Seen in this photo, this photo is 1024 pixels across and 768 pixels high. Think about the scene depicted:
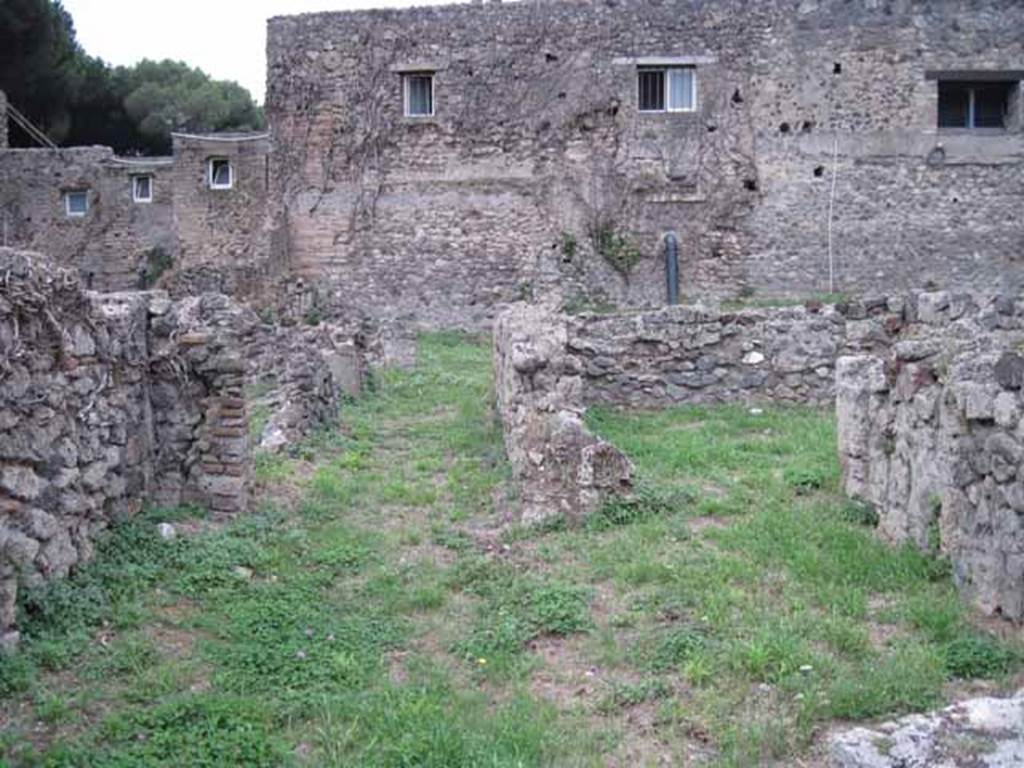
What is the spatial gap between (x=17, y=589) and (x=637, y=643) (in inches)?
112

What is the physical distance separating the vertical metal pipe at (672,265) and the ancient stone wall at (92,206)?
1539 cm

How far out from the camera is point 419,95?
22.9 meters

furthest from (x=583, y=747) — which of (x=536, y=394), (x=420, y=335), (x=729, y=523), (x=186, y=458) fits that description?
(x=420, y=335)

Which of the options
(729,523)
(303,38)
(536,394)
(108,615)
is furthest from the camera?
(303,38)

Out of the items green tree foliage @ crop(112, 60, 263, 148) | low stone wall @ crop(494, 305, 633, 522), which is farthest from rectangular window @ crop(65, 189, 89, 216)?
low stone wall @ crop(494, 305, 633, 522)

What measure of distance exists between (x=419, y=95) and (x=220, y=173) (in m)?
8.10

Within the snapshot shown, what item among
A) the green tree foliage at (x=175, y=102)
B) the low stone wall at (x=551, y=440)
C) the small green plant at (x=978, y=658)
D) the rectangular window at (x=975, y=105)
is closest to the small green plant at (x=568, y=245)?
the rectangular window at (x=975, y=105)

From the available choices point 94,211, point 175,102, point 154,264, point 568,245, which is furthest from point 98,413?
point 175,102

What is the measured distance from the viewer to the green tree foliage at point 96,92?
3500 cm

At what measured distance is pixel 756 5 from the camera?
22031 mm

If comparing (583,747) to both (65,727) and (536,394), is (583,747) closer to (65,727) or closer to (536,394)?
(65,727)

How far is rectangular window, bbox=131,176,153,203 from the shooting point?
31.3 metres

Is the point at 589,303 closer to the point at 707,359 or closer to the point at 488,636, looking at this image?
the point at 707,359

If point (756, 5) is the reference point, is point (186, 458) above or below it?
below
